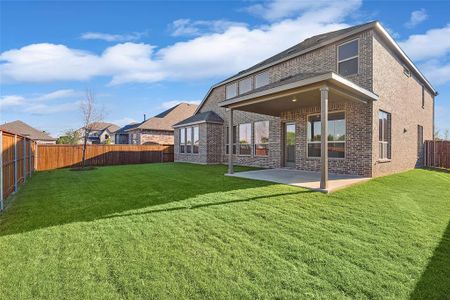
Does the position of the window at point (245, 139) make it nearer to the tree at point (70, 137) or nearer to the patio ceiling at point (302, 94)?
the patio ceiling at point (302, 94)

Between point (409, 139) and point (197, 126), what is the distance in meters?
12.9

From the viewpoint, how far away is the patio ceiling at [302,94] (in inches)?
269

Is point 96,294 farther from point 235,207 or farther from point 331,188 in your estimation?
point 331,188

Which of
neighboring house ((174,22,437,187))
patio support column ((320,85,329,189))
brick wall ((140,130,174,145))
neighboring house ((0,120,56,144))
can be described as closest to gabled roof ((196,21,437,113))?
neighboring house ((174,22,437,187))

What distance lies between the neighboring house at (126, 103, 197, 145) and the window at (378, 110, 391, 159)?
20.5 metres

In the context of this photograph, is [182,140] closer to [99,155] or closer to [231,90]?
[231,90]

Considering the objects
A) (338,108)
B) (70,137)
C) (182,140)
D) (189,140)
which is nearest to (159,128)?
(182,140)

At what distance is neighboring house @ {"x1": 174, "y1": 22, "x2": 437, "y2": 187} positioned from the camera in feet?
27.8

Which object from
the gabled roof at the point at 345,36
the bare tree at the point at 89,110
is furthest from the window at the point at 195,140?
the bare tree at the point at 89,110

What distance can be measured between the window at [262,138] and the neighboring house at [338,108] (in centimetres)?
6

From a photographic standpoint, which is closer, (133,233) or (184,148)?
(133,233)

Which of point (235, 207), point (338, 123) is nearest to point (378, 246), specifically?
point (235, 207)

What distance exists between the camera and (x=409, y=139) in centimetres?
1238

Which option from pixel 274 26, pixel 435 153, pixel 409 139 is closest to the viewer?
pixel 274 26
